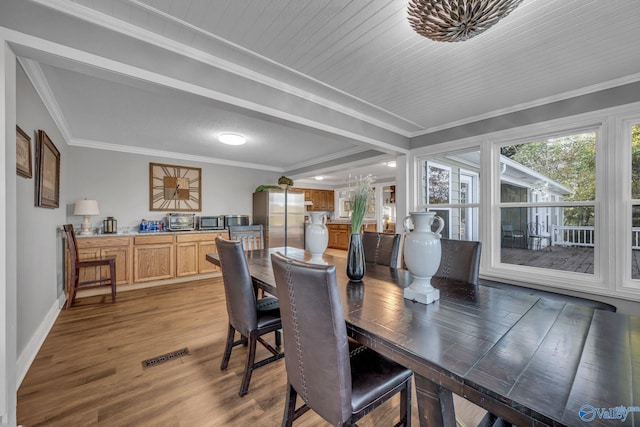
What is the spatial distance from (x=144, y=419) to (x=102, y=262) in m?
2.69

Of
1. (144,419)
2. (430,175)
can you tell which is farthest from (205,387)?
(430,175)

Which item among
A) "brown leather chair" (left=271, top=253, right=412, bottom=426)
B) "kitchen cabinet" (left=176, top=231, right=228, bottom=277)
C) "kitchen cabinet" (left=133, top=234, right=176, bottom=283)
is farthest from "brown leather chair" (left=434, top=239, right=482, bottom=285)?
"kitchen cabinet" (left=133, top=234, right=176, bottom=283)

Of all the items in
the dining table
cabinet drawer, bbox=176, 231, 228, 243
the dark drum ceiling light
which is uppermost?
the dark drum ceiling light

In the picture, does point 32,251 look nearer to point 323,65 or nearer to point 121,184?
point 121,184

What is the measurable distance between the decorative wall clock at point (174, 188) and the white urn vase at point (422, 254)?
4.65 m

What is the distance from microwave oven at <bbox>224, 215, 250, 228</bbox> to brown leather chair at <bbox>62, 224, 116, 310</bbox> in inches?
75.6

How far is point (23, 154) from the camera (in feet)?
→ 6.15

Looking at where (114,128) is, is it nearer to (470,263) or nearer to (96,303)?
(96,303)

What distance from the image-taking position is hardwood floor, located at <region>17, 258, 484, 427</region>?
5.02 ft

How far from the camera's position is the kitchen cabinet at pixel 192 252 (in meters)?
4.40

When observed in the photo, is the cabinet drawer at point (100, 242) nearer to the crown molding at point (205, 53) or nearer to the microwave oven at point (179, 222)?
the microwave oven at point (179, 222)

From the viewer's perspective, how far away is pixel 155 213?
462 centimetres

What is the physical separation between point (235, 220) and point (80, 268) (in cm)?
244

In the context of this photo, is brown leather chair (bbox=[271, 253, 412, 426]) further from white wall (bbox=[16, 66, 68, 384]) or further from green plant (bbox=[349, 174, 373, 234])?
white wall (bbox=[16, 66, 68, 384])
